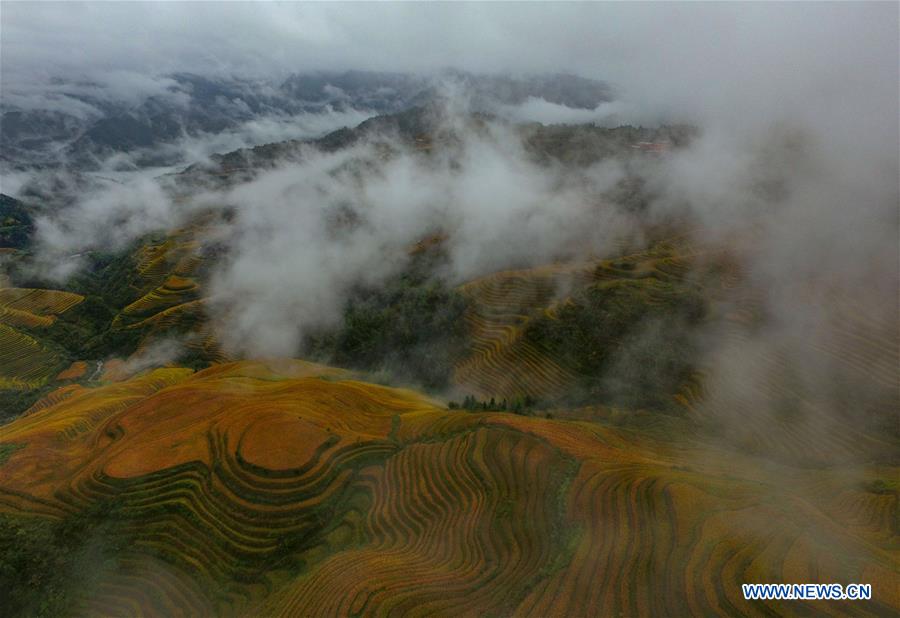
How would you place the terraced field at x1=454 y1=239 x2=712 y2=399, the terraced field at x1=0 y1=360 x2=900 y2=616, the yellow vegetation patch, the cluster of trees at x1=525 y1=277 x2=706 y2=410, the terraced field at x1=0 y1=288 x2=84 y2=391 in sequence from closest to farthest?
the terraced field at x1=0 y1=360 x2=900 y2=616
the cluster of trees at x1=525 y1=277 x2=706 y2=410
the terraced field at x1=454 y1=239 x2=712 y2=399
the terraced field at x1=0 y1=288 x2=84 y2=391
the yellow vegetation patch

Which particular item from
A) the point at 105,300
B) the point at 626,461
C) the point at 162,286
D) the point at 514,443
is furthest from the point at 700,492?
the point at 105,300

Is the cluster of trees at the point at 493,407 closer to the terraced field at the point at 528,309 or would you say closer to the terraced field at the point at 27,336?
the terraced field at the point at 528,309

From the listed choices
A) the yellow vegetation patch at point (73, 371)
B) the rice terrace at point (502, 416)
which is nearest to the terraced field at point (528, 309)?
the rice terrace at point (502, 416)

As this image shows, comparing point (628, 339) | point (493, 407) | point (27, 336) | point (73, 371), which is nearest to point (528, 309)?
point (628, 339)

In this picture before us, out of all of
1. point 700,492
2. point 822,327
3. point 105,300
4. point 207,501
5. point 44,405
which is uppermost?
point 822,327

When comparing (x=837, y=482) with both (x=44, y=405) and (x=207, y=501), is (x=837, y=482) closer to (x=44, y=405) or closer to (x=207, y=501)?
(x=207, y=501)

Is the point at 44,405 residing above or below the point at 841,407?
below

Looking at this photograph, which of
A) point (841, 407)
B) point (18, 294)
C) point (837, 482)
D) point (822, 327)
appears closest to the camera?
point (837, 482)

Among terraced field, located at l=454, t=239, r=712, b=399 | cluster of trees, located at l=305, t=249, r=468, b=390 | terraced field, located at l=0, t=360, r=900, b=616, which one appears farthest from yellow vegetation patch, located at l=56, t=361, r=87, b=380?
terraced field, located at l=454, t=239, r=712, b=399

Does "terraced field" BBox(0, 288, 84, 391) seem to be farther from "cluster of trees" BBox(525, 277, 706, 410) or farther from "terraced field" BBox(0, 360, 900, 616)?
"cluster of trees" BBox(525, 277, 706, 410)
